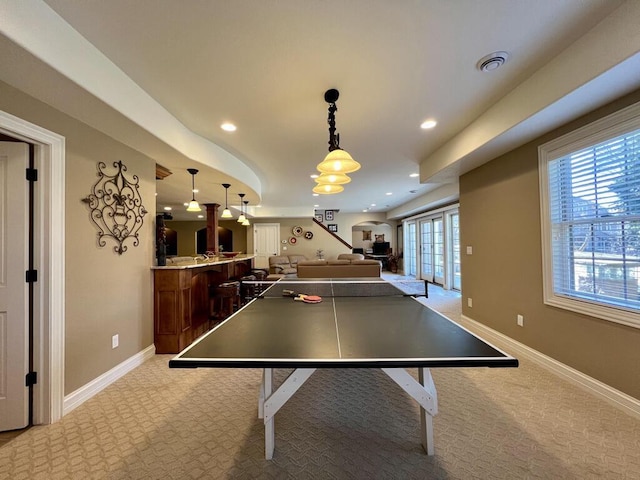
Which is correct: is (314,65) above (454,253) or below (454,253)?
above

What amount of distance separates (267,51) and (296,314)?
1.85 m

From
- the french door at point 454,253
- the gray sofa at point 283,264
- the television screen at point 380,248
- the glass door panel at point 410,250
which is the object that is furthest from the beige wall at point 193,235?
the french door at point 454,253

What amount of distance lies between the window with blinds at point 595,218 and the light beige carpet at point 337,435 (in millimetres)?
869

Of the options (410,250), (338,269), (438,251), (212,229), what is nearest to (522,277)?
(338,269)

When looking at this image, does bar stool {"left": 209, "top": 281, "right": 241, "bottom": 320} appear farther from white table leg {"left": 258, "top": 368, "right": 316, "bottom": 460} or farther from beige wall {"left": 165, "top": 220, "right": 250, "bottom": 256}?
beige wall {"left": 165, "top": 220, "right": 250, "bottom": 256}

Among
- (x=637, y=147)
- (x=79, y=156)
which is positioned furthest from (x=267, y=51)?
(x=637, y=147)

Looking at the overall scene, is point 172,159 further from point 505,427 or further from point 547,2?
point 505,427

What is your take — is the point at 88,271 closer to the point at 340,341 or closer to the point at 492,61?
the point at 340,341

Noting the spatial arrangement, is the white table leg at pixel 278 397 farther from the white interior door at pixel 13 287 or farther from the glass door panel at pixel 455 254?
the glass door panel at pixel 455 254

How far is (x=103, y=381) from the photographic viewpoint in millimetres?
2402

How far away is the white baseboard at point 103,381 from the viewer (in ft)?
6.89

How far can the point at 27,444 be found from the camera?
5.73 feet

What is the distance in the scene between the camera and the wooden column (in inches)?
238

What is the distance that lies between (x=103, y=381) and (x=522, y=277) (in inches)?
176
